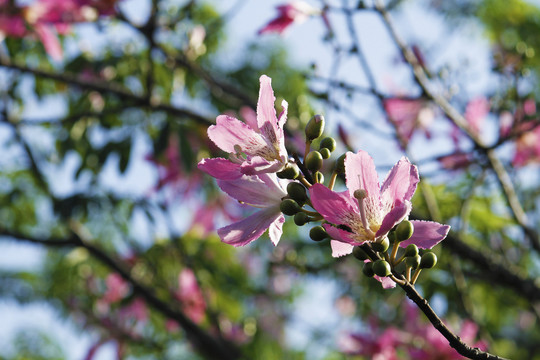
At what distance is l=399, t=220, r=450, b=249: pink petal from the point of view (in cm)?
83

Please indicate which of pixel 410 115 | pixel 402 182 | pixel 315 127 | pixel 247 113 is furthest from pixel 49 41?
pixel 402 182

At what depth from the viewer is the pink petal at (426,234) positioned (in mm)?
832

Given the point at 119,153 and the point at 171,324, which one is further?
the point at 171,324

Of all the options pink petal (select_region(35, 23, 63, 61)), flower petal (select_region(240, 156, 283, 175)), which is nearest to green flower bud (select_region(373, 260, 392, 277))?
flower petal (select_region(240, 156, 283, 175))

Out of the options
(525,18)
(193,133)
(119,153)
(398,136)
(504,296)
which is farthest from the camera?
(525,18)

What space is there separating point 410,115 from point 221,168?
2.06 metres

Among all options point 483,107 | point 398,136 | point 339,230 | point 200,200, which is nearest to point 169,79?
point 200,200

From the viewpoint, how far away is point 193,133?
2.75m

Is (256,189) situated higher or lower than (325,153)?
lower

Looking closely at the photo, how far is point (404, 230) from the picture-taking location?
2.57 feet

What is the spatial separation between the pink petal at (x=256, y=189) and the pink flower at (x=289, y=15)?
131 centimetres

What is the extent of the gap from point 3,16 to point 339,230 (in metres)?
2.67

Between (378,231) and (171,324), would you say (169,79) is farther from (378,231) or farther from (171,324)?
(378,231)

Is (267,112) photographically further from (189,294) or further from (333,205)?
(189,294)
